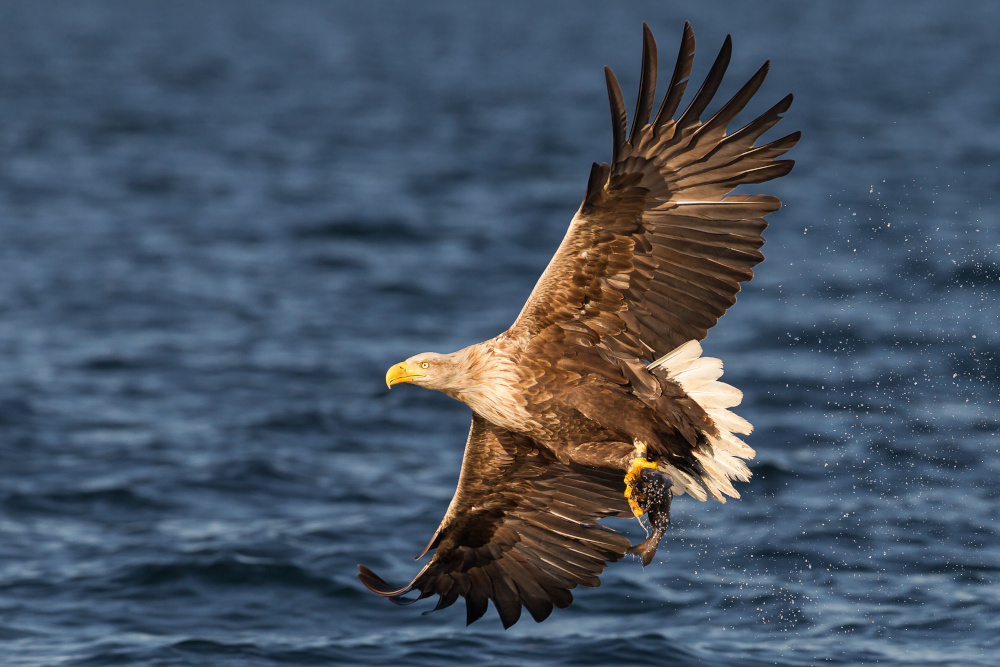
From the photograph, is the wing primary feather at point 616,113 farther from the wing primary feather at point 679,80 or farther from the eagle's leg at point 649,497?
the eagle's leg at point 649,497

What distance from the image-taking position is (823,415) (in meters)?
10.1

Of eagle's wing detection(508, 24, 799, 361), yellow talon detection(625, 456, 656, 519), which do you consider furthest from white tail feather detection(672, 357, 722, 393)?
yellow talon detection(625, 456, 656, 519)

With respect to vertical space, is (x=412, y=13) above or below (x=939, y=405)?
above

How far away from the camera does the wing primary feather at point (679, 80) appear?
16.0ft

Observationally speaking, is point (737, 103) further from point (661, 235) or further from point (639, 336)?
point (639, 336)

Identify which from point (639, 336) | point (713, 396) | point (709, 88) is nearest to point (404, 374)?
point (639, 336)

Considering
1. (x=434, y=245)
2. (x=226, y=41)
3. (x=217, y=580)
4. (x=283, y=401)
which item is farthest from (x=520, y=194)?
(x=226, y=41)

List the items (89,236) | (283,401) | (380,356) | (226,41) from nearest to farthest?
1. (283,401)
2. (380,356)
3. (89,236)
4. (226,41)

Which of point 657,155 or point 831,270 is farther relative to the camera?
point 831,270

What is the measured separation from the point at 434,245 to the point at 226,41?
1244 inches

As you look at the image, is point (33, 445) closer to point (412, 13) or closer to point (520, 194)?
point (520, 194)

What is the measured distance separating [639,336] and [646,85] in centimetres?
117

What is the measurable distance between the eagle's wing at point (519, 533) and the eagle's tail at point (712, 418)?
63 centimetres

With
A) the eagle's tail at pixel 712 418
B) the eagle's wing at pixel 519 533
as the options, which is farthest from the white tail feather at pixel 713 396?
the eagle's wing at pixel 519 533
